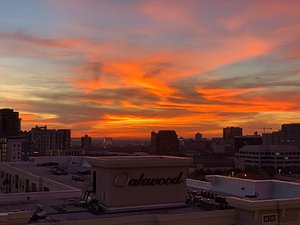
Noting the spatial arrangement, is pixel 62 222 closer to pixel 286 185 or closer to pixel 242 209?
pixel 242 209

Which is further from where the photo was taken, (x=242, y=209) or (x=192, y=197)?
(x=192, y=197)

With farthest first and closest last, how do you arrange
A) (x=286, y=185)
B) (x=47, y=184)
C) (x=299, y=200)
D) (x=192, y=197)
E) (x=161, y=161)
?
(x=47, y=184)
(x=286, y=185)
(x=192, y=197)
(x=161, y=161)
(x=299, y=200)

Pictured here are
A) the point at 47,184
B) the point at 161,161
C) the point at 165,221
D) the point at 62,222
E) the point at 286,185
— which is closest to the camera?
the point at 62,222

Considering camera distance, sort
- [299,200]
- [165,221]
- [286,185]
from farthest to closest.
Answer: [286,185] → [299,200] → [165,221]

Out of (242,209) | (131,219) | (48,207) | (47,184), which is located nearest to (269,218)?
(242,209)

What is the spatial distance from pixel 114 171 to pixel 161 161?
11.3 ft

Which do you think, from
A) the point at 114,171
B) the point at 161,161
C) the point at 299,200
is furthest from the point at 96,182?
the point at 299,200

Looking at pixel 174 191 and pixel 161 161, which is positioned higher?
pixel 161 161

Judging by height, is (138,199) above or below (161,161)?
below

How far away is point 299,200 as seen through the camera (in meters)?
29.6

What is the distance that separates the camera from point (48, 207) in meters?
31.3

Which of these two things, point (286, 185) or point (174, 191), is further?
point (286, 185)

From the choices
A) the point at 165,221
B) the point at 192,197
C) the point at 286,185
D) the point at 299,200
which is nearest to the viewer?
the point at 165,221

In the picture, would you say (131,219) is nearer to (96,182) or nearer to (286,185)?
(96,182)
